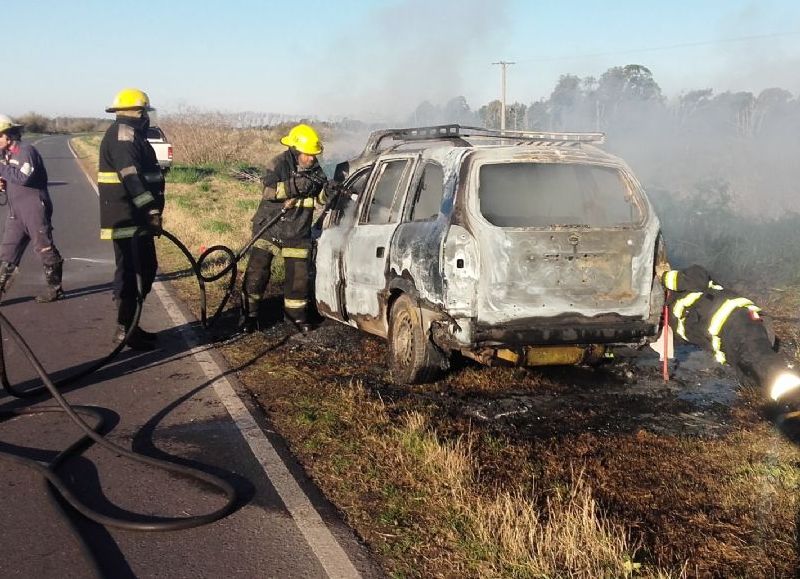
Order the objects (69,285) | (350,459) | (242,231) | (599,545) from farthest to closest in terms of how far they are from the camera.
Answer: (242,231)
(69,285)
(350,459)
(599,545)

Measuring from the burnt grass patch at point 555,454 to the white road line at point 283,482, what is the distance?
0.15m

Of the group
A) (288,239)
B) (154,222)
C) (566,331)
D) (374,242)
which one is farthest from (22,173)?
(566,331)

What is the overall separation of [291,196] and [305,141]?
576 mm

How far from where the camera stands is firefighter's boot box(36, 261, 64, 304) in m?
8.86

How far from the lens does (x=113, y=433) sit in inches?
192

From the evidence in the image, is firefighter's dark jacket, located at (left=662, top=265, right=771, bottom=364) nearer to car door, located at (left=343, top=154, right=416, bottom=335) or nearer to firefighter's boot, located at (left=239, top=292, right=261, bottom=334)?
car door, located at (left=343, top=154, right=416, bottom=335)

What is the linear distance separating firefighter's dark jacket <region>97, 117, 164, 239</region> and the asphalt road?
1.11 m

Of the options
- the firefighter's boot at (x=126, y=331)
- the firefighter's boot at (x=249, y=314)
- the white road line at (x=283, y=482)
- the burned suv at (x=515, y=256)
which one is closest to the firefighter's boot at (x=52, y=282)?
the firefighter's boot at (x=126, y=331)

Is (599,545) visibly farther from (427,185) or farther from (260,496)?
(427,185)

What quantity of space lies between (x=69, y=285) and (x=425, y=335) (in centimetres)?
619

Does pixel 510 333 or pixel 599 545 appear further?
pixel 510 333

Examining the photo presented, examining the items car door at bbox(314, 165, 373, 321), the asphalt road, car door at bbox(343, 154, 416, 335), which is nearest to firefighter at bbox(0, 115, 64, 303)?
the asphalt road

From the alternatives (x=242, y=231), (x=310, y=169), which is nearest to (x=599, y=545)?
(x=310, y=169)

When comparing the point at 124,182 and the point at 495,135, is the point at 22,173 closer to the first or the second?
the point at 124,182
